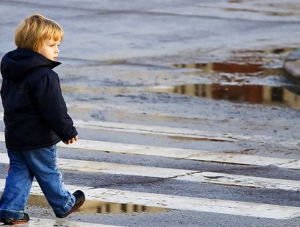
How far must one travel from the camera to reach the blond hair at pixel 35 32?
5824mm

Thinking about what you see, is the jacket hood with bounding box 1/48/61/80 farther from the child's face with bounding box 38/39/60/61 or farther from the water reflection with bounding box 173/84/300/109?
the water reflection with bounding box 173/84/300/109

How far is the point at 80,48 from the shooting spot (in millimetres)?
14516

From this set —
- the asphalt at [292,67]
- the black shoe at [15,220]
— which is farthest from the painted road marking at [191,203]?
the asphalt at [292,67]

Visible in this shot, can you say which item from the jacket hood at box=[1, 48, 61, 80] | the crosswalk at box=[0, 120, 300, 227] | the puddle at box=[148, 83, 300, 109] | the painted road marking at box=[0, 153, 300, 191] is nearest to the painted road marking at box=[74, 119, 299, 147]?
the crosswalk at box=[0, 120, 300, 227]

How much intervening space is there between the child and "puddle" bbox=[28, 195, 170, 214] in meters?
0.52

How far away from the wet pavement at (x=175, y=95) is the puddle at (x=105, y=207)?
0.5 inches

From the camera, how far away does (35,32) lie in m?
5.82

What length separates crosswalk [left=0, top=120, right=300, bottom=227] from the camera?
6.57 m

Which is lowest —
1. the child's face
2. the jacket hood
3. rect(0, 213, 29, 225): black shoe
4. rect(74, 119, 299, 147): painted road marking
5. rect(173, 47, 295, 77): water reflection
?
rect(0, 213, 29, 225): black shoe

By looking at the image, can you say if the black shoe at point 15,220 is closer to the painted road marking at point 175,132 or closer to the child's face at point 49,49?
the child's face at point 49,49

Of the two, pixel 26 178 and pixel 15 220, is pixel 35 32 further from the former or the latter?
pixel 15 220

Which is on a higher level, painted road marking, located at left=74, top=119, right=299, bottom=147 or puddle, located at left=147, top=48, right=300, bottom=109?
puddle, located at left=147, top=48, right=300, bottom=109

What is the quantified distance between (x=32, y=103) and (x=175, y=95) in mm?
5619

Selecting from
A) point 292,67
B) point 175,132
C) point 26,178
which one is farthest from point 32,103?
point 292,67
